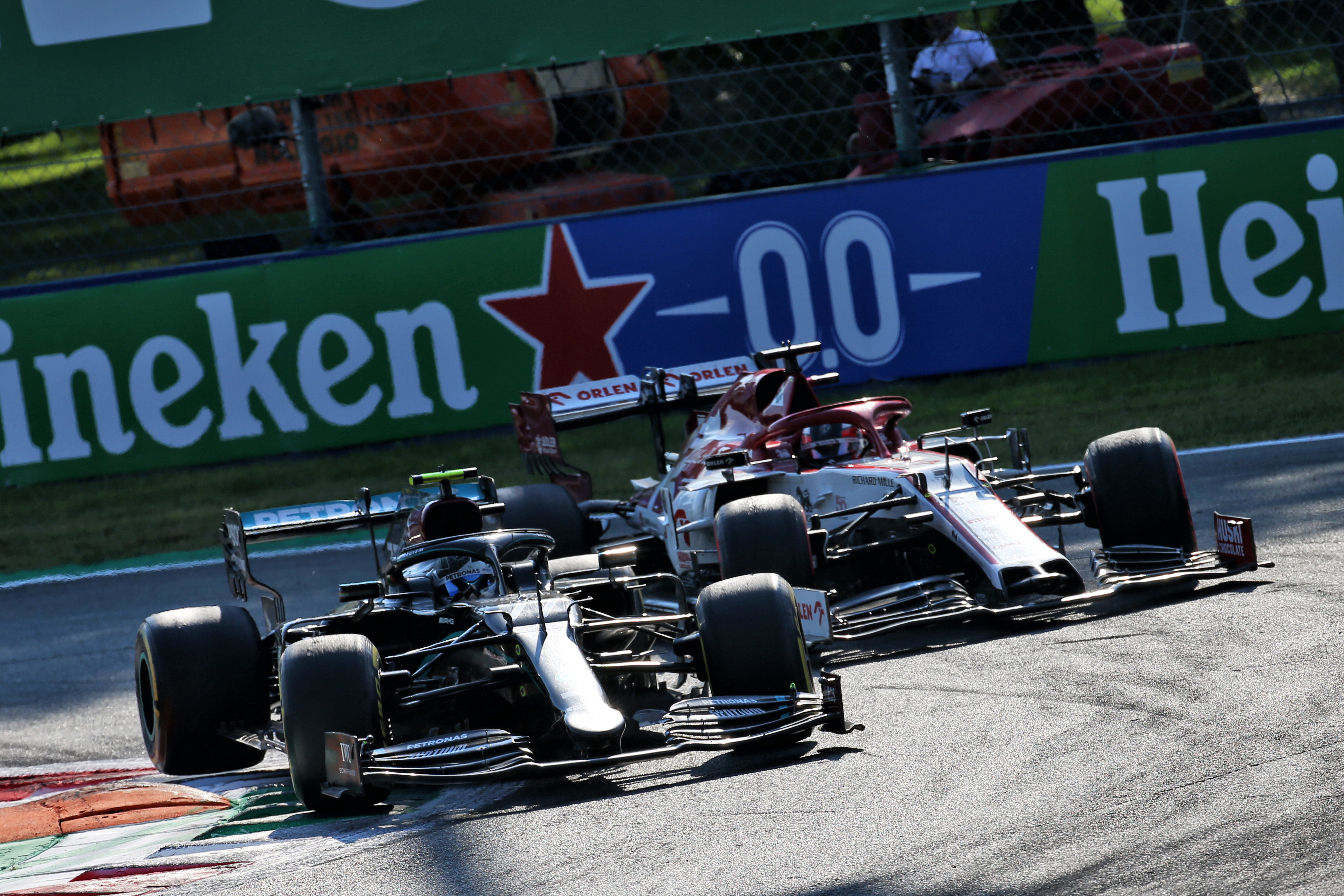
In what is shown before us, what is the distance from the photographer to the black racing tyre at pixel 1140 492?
6891mm

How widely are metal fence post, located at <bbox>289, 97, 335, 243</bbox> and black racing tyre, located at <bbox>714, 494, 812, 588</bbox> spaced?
5.51 metres

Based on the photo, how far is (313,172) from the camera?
11.4 m

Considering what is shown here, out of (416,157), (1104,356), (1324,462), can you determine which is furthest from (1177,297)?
(416,157)

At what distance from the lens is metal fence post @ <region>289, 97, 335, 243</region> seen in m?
11.3

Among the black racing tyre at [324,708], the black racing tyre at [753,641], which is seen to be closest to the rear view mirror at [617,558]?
the black racing tyre at [753,641]

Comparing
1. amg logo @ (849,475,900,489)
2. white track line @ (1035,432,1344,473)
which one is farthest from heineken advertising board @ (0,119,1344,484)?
amg logo @ (849,475,900,489)

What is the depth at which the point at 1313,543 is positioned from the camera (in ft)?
23.7

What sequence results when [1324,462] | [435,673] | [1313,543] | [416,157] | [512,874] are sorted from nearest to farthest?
1. [512,874]
2. [435,673]
3. [1313,543]
4. [1324,462]
5. [416,157]

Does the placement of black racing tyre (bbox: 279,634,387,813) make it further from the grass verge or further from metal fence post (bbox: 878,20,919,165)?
metal fence post (bbox: 878,20,919,165)

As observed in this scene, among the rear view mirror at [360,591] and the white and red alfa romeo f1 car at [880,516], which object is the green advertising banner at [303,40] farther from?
the rear view mirror at [360,591]

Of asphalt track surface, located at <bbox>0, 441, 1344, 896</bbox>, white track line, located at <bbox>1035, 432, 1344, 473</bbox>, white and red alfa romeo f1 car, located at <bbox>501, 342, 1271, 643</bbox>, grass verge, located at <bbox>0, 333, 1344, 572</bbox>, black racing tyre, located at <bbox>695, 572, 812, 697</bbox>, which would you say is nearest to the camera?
asphalt track surface, located at <bbox>0, 441, 1344, 896</bbox>

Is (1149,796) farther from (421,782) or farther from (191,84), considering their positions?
(191,84)

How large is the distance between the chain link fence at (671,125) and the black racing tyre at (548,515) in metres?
3.37

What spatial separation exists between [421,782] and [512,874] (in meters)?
0.74
